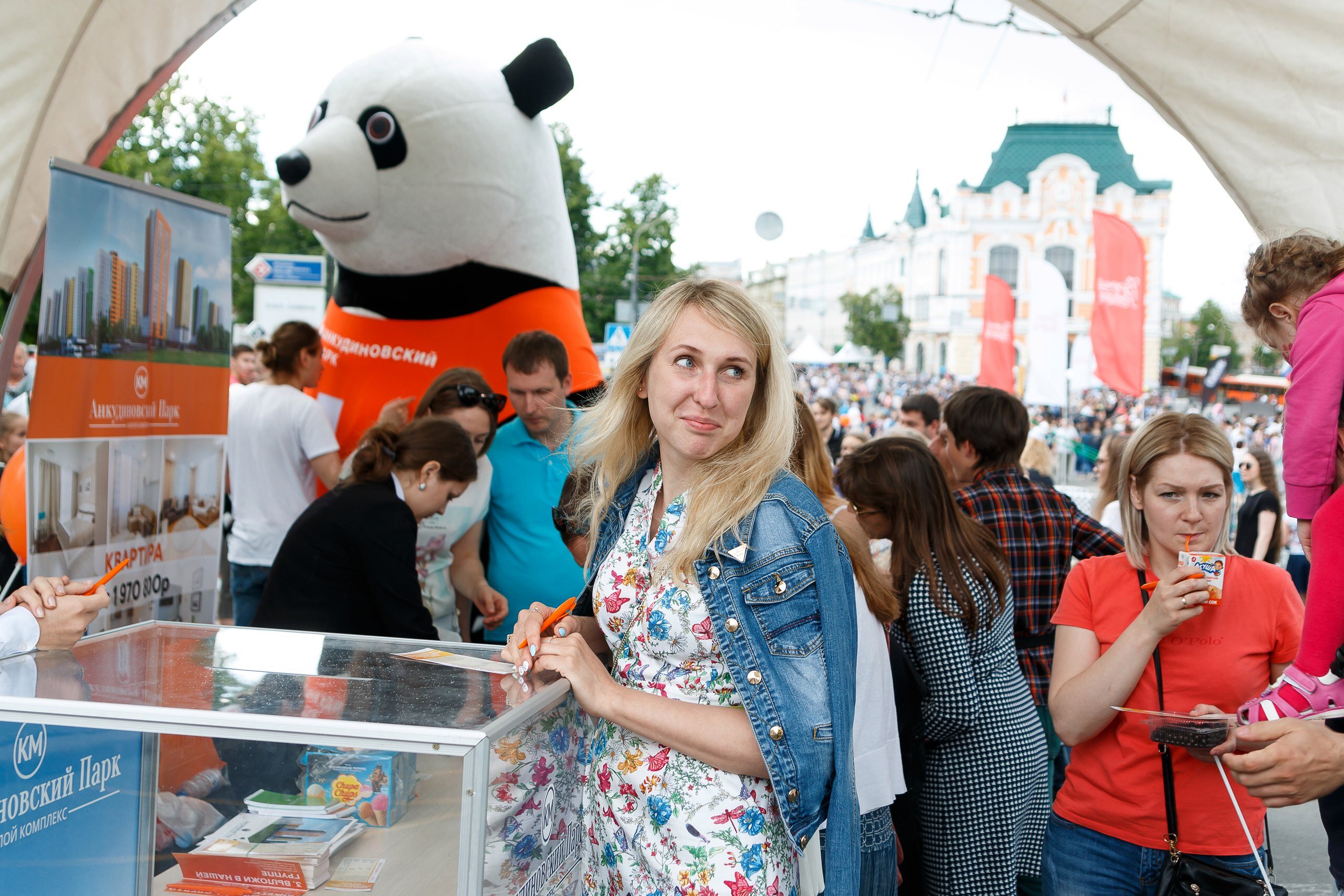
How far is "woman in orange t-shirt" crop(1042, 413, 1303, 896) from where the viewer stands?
208 cm

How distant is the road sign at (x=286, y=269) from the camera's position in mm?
15633

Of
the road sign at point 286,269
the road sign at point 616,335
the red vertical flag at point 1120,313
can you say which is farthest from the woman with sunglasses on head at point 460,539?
the road sign at point 286,269

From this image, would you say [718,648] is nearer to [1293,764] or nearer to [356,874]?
[356,874]

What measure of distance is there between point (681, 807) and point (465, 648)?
692mm

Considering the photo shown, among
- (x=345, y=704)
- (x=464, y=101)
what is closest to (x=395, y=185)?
(x=464, y=101)

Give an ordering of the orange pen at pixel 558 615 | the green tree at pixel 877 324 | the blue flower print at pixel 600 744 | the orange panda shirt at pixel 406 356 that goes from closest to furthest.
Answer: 1. the blue flower print at pixel 600 744
2. the orange pen at pixel 558 615
3. the orange panda shirt at pixel 406 356
4. the green tree at pixel 877 324

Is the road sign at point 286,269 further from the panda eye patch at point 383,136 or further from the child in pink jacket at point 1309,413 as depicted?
the child in pink jacket at point 1309,413

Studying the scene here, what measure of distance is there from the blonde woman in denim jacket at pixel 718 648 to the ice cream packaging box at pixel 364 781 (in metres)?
0.27

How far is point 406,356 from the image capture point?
5117 millimetres

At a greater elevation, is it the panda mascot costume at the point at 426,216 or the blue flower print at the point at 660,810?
the panda mascot costume at the point at 426,216

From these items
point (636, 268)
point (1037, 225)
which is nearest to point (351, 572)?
point (636, 268)

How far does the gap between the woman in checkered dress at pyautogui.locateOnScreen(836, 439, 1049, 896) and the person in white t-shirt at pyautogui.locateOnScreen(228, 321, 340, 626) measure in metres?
2.74

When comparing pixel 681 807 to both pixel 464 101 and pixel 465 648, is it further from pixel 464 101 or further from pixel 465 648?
pixel 464 101

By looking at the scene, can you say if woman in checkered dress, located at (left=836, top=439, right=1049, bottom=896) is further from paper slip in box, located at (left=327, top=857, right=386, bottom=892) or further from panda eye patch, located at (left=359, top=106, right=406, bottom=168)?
panda eye patch, located at (left=359, top=106, right=406, bottom=168)
